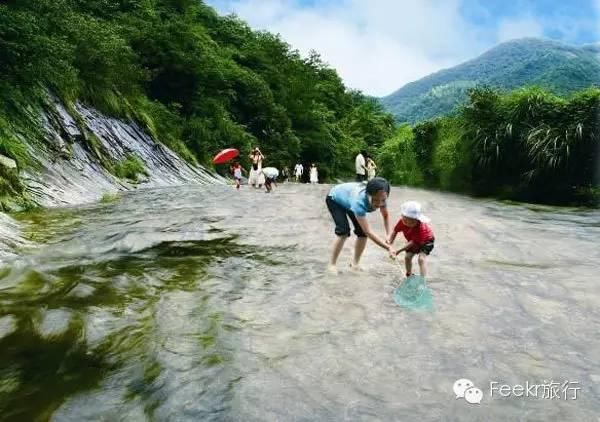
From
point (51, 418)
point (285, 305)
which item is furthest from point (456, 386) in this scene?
point (51, 418)

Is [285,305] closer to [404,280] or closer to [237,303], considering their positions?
[237,303]

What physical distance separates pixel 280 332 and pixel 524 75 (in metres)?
114

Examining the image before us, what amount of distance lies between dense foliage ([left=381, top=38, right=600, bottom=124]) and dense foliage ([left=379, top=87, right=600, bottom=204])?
3.69ft

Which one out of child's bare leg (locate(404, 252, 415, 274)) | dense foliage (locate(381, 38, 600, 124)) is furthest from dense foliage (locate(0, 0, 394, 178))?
dense foliage (locate(381, 38, 600, 124))

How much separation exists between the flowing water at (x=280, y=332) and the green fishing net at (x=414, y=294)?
0.12 meters

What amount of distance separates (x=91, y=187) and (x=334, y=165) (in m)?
39.8

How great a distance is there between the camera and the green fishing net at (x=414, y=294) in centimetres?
539

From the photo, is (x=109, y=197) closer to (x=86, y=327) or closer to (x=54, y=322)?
(x=54, y=322)

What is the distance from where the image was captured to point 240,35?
53.3 m

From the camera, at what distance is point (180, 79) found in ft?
121
